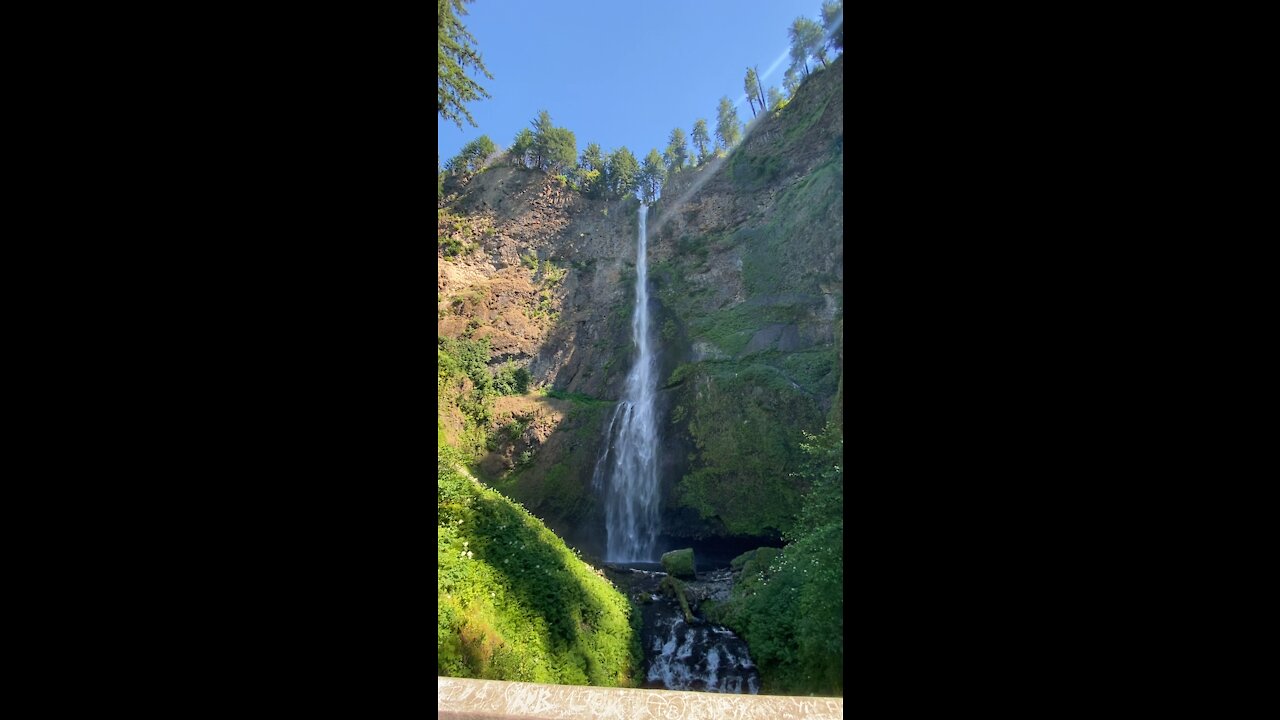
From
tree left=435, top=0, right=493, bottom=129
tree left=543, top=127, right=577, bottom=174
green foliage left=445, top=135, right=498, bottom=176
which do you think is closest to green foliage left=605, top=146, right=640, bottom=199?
tree left=543, top=127, right=577, bottom=174

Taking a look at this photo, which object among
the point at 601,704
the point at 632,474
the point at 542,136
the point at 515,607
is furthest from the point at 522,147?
the point at 601,704

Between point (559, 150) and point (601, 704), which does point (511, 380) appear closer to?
point (559, 150)

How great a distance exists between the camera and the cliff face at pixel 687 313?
1623 cm

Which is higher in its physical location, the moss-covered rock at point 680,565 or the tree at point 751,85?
the tree at point 751,85

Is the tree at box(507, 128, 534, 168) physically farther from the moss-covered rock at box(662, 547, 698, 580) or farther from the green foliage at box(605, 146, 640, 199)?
the moss-covered rock at box(662, 547, 698, 580)

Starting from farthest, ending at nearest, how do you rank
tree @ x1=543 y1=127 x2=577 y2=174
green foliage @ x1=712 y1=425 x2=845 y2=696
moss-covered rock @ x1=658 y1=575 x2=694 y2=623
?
tree @ x1=543 y1=127 x2=577 y2=174
moss-covered rock @ x1=658 y1=575 x2=694 y2=623
green foliage @ x1=712 y1=425 x2=845 y2=696

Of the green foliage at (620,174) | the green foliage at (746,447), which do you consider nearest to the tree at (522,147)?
the green foliage at (620,174)

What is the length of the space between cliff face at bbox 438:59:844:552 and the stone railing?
10.2m

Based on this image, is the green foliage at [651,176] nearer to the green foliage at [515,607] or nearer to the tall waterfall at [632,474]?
the tall waterfall at [632,474]

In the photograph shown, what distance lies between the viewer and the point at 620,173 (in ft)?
87.2

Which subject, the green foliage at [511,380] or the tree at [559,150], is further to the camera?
the tree at [559,150]

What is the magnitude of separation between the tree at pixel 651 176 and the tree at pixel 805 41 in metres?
8.48

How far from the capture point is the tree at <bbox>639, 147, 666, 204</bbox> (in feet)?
89.6
